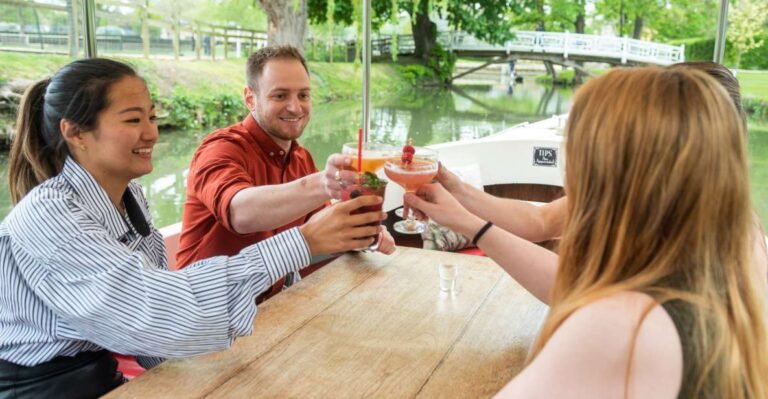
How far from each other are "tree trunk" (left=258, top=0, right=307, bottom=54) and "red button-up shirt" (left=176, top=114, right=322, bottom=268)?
264 inches

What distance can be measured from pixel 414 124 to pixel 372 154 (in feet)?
34.1

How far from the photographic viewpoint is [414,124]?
1200 cm

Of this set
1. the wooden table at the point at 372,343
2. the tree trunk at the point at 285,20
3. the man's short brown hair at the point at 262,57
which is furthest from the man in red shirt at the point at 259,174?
the tree trunk at the point at 285,20

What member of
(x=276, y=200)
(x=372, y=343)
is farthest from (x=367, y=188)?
(x=276, y=200)

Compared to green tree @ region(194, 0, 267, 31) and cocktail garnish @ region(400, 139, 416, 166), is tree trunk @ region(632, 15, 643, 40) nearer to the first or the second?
green tree @ region(194, 0, 267, 31)

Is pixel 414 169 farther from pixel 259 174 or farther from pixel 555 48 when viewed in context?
pixel 555 48

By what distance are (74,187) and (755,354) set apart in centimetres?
126

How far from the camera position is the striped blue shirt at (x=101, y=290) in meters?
1.13

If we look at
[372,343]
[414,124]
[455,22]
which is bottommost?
[414,124]

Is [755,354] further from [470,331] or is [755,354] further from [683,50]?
[683,50]

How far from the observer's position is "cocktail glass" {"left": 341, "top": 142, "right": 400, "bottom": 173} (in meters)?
1.68

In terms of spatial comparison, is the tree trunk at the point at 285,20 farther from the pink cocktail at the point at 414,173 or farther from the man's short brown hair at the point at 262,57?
the pink cocktail at the point at 414,173

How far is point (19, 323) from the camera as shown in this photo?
1250 mm

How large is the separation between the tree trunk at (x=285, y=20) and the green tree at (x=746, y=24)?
207 inches
